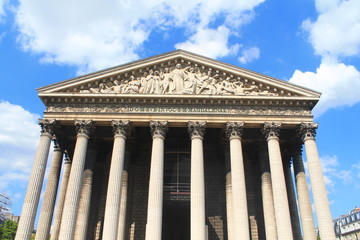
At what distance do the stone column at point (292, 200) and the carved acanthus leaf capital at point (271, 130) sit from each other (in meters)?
4.43

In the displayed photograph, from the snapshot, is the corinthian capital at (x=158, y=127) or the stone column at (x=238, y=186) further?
the corinthian capital at (x=158, y=127)

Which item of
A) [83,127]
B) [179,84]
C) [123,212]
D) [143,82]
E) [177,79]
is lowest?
[123,212]

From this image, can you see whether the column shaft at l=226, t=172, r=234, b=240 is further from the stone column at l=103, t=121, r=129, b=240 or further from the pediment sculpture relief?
the stone column at l=103, t=121, r=129, b=240

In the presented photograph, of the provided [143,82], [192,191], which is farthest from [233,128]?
[143,82]

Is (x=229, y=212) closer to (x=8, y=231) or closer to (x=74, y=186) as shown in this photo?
(x=74, y=186)

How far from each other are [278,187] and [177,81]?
9996 millimetres

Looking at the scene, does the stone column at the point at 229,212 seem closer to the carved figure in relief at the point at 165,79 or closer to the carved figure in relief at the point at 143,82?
the carved figure in relief at the point at 165,79

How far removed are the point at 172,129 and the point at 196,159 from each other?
18.0 feet

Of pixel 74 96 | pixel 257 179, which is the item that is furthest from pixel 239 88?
pixel 74 96

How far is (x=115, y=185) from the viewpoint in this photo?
19.9m

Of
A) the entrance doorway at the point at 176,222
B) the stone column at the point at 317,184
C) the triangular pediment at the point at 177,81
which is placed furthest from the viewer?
the entrance doorway at the point at 176,222

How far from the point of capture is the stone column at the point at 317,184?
1934cm

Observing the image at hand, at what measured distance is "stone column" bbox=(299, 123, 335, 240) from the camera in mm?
19344

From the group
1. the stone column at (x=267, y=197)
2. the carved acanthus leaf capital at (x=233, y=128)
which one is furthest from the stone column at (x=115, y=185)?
the stone column at (x=267, y=197)
